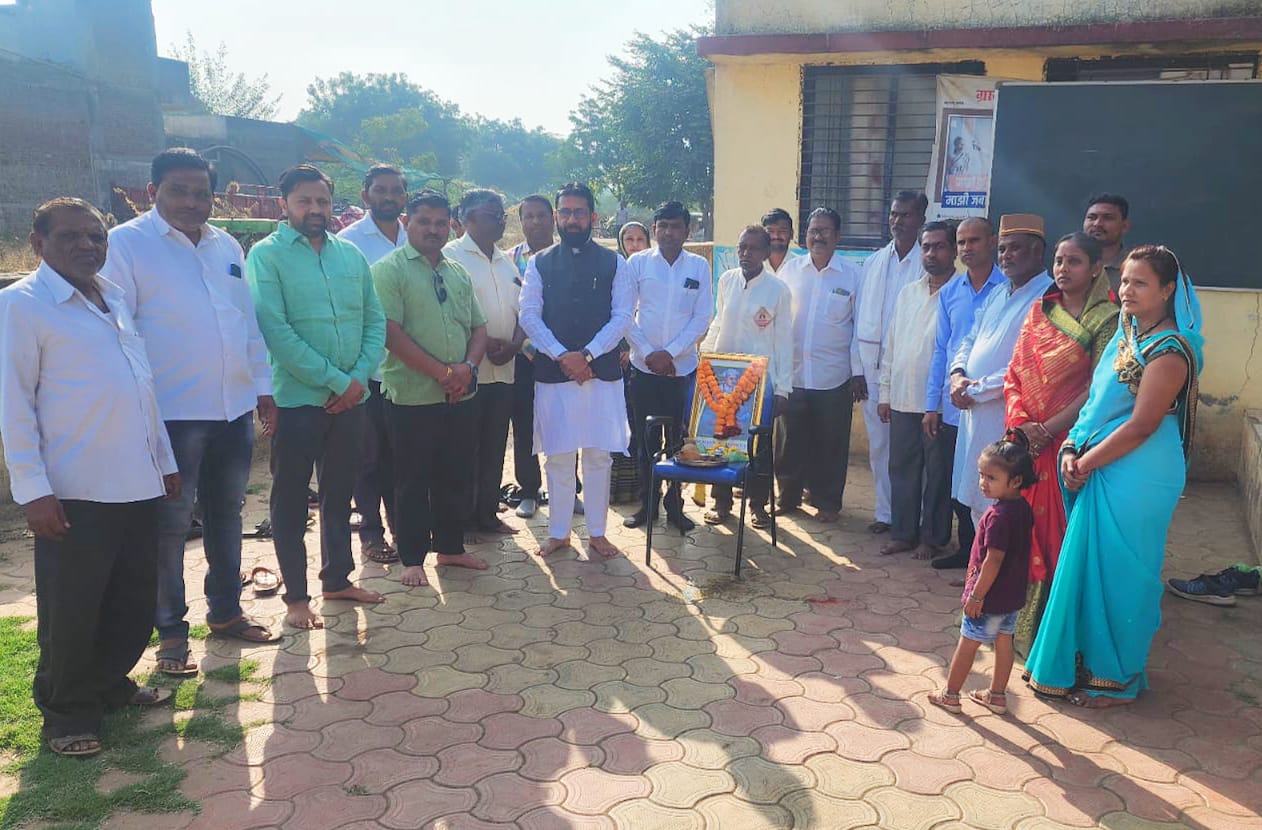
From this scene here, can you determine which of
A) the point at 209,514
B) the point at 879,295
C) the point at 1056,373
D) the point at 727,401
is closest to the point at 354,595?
the point at 209,514

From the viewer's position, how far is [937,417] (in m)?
5.11

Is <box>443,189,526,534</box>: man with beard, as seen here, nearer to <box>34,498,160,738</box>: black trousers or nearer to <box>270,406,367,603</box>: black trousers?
<box>270,406,367,603</box>: black trousers

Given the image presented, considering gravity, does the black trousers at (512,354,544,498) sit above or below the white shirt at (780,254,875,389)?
below

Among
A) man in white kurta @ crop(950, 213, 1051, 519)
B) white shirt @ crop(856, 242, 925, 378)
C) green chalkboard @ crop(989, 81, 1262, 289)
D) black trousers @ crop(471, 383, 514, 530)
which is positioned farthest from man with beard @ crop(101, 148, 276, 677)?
green chalkboard @ crop(989, 81, 1262, 289)

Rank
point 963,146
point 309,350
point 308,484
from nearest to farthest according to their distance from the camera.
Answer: point 309,350 → point 308,484 → point 963,146

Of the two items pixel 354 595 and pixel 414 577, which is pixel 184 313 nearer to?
pixel 354 595

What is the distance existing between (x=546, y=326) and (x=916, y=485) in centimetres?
238

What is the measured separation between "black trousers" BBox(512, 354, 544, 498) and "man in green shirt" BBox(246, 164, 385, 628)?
1596mm

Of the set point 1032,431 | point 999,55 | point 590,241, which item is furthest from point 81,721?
point 999,55

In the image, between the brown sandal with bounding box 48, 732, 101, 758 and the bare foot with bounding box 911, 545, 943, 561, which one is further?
the bare foot with bounding box 911, 545, 943, 561

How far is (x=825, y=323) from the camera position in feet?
19.5

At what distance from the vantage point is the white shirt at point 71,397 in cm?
299

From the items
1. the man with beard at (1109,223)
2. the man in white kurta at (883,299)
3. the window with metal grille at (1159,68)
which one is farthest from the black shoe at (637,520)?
A: the window with metal grille at (1159,68)

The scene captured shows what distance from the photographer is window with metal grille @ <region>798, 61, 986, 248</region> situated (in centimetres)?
723
